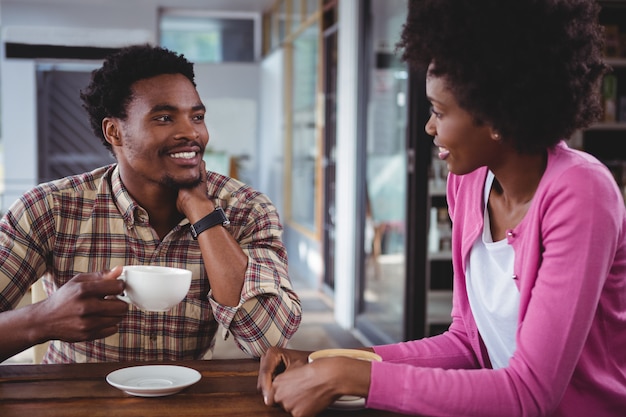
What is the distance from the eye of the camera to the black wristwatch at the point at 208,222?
4.86 ft

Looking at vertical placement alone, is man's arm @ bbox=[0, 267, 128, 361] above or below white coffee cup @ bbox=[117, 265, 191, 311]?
below

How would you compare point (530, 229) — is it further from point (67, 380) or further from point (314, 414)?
point (67, 380)

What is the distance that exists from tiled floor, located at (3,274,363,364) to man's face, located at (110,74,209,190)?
197 cm

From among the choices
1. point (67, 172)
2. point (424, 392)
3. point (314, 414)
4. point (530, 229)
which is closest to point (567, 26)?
point (530, 229)

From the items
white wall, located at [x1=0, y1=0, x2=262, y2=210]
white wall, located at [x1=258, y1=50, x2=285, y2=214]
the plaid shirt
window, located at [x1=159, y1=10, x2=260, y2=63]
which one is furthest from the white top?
window, located at [x1=159, y1=10, x2=260, y2=63]

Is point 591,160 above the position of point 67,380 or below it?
above

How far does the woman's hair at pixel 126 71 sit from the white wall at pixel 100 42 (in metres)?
6.00

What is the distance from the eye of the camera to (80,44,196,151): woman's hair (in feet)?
5.26

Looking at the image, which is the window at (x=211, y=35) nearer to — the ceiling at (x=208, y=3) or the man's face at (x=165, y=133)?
the ceiling at (x=208, y=3)

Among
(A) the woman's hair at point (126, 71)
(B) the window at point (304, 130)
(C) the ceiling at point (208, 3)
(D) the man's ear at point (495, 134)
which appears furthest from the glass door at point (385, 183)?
(C) the ceiling at point (208, 3)

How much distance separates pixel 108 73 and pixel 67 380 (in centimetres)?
74

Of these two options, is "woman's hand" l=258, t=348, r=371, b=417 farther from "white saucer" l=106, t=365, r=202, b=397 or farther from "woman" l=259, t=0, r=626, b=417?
"white saucer" l=106, t=365, r=202, b=397

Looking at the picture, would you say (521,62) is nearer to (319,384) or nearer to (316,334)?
(319,384)

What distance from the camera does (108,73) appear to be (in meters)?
1.62
